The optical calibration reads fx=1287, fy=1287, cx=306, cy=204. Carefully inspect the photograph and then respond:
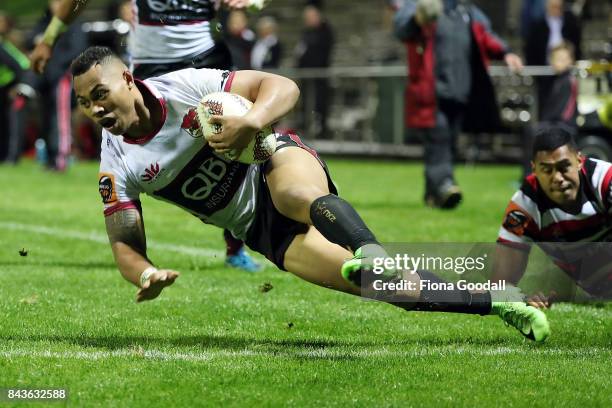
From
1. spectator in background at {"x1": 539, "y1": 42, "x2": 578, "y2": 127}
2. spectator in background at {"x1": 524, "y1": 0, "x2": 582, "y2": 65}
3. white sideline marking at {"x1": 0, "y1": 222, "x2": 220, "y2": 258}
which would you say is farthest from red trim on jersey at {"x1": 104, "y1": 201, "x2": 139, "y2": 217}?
spectator in background at {"x1": 524, "y1": 0, "x2": 582, "y2": 65}

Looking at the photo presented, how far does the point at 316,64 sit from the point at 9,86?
540 cm

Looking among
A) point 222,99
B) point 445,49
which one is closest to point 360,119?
point 445,49

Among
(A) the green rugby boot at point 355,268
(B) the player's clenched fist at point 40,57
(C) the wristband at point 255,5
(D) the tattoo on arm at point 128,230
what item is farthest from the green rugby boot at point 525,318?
(B) the player's clenched fist at point 40,57

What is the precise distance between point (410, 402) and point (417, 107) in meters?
8.72

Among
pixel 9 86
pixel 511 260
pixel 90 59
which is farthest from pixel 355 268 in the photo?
pixel 9 86

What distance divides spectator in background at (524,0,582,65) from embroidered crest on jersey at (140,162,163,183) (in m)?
11.7

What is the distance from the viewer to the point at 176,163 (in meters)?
6.16

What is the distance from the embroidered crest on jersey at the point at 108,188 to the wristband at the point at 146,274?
445 millimetres

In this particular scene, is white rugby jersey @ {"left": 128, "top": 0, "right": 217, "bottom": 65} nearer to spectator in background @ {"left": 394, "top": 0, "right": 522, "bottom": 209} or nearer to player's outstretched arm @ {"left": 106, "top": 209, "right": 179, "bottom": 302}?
player's outstretched arm @ {"left": 106, "top": 209, "right": 179, "bottom": 302}

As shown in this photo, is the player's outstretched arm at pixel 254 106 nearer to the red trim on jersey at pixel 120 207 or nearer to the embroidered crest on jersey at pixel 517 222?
the red trim on jersey at pixel 120 207

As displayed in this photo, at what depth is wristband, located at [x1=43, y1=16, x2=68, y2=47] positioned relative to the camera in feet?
24.8

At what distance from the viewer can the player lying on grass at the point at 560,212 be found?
7.04m

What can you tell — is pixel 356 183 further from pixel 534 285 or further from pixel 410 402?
pixel 410 402

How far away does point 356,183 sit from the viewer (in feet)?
55.7
